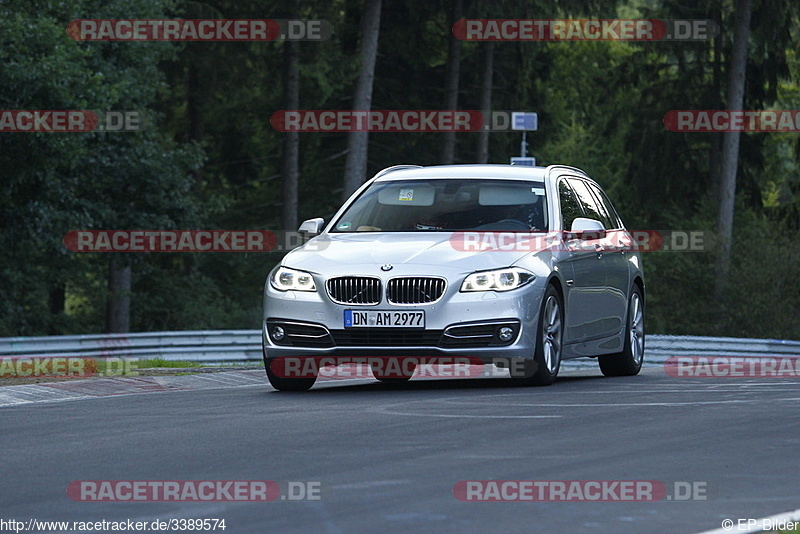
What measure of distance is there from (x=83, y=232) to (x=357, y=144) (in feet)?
25.6

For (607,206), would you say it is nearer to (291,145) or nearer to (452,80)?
(291,145)

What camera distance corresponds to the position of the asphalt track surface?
7.20 metres

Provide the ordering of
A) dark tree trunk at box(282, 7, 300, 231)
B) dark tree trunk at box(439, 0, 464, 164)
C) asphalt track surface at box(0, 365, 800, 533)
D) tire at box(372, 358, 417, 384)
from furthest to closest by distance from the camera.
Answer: dark tree trunk at box(439, 0, 464, 164)
dark tree trunk at box(282, 7, 300, 231)
tire at box(372, 358, 417, 384)
asphalt track surface at box(0, 365, 800, 533)

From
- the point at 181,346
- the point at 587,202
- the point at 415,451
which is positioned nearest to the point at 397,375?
the point at 587,202

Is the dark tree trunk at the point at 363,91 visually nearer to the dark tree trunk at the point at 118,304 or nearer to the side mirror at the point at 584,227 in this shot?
the dark tree trunk at the point at 118,304

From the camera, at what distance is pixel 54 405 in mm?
12266

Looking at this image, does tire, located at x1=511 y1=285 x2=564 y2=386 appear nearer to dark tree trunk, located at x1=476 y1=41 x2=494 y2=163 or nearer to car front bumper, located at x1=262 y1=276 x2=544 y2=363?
car front bumper, located at x1=262 y1=276 x2=544 y2=363

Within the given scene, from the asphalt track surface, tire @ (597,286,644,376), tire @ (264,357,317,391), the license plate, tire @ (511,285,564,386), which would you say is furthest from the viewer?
tire @ (597,286,644,376)

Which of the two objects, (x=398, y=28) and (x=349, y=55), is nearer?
(x=349, y=55)

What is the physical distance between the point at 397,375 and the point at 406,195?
5.27 ft

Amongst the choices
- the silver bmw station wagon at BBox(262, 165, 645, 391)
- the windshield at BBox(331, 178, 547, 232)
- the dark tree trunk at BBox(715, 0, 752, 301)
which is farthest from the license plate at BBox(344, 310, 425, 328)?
the dark tree trunk at BBox(715, 0, 752, 301)

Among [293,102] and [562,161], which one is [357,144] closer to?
[293,102]

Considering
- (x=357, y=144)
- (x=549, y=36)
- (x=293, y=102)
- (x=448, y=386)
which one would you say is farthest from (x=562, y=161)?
(x=448, y=386)

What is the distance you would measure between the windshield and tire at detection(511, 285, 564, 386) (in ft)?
2.43
